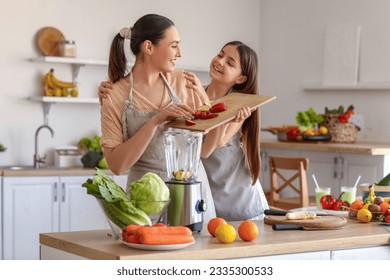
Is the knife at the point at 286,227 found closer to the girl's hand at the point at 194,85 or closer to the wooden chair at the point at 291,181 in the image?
the girl's hand at the point at 194,85

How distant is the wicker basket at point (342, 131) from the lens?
6.38 metres

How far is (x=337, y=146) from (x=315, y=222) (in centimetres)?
317

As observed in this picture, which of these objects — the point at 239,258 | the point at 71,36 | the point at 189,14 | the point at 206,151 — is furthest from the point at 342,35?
the point at 239,258

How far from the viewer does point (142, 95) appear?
310 centimetres

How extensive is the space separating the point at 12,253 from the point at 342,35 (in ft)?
11.0

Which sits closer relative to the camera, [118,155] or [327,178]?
[118,155]

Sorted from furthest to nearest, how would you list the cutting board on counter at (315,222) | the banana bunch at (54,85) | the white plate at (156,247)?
1. the banana bunch at (54,85)
2. the cutting board on counter at (315,222)
3. the white plate at (156,247)

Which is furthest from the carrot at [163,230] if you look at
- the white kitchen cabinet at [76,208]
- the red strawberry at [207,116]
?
the white kitchen cabinet at [76,208]

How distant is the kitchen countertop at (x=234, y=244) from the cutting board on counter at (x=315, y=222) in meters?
0.02

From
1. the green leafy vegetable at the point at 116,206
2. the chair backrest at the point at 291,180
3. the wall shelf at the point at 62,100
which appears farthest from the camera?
the wall shelf at the point at 62,100

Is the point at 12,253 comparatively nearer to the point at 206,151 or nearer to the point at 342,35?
the point at 206,151

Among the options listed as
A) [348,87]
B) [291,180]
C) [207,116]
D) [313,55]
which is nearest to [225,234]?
[207,116]

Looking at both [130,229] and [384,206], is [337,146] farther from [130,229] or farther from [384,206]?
[130,229]
